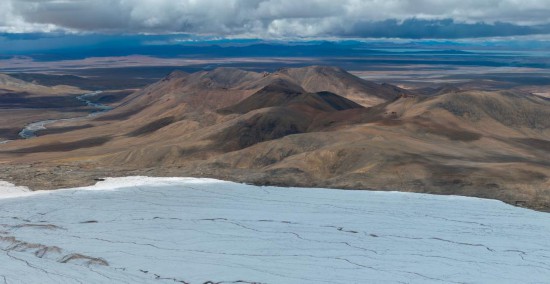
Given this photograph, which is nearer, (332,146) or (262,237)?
(262,237)

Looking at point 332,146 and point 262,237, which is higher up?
point 332,146

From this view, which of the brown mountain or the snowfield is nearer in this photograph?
the snowfield

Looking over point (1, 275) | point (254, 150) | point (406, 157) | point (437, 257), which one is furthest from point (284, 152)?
point (1, 275)

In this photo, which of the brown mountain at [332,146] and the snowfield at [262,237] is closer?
the snowfield at [262,237]

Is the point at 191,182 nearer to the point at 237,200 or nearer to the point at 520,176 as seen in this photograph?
the point at 237,200
